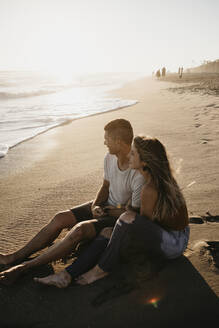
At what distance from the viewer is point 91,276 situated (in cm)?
235

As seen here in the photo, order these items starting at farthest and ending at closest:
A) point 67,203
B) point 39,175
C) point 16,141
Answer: point 16,141
point 39,175
point 67,203

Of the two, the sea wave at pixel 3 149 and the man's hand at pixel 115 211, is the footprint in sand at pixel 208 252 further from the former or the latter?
the sea wave at pixel 3 149

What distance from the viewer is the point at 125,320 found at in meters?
2.01

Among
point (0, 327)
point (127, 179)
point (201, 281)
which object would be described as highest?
point (127, 179)

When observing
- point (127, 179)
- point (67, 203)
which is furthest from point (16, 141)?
point (127, 179)

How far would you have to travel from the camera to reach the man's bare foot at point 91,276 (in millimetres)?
2340

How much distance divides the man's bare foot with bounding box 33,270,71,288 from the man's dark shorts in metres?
0.52

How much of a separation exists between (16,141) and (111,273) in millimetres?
5689

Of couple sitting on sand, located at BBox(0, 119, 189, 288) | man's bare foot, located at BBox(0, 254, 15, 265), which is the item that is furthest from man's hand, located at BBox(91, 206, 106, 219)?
man's bare foot, located at BBox(0, 254, 15, 265)

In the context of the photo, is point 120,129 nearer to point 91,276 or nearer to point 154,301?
point 91,276

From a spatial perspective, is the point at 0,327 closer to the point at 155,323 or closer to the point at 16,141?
the point at 155,323

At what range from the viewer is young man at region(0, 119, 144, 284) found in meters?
2.47

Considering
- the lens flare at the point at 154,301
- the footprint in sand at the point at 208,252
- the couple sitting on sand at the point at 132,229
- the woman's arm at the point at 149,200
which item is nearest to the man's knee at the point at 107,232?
the couple sitting on sand at the point at 132,229

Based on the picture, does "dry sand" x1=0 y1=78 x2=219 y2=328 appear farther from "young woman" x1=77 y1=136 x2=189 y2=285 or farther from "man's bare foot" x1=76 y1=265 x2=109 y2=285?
"young woman" x1=77 y1=136 x2=189 y2=285
